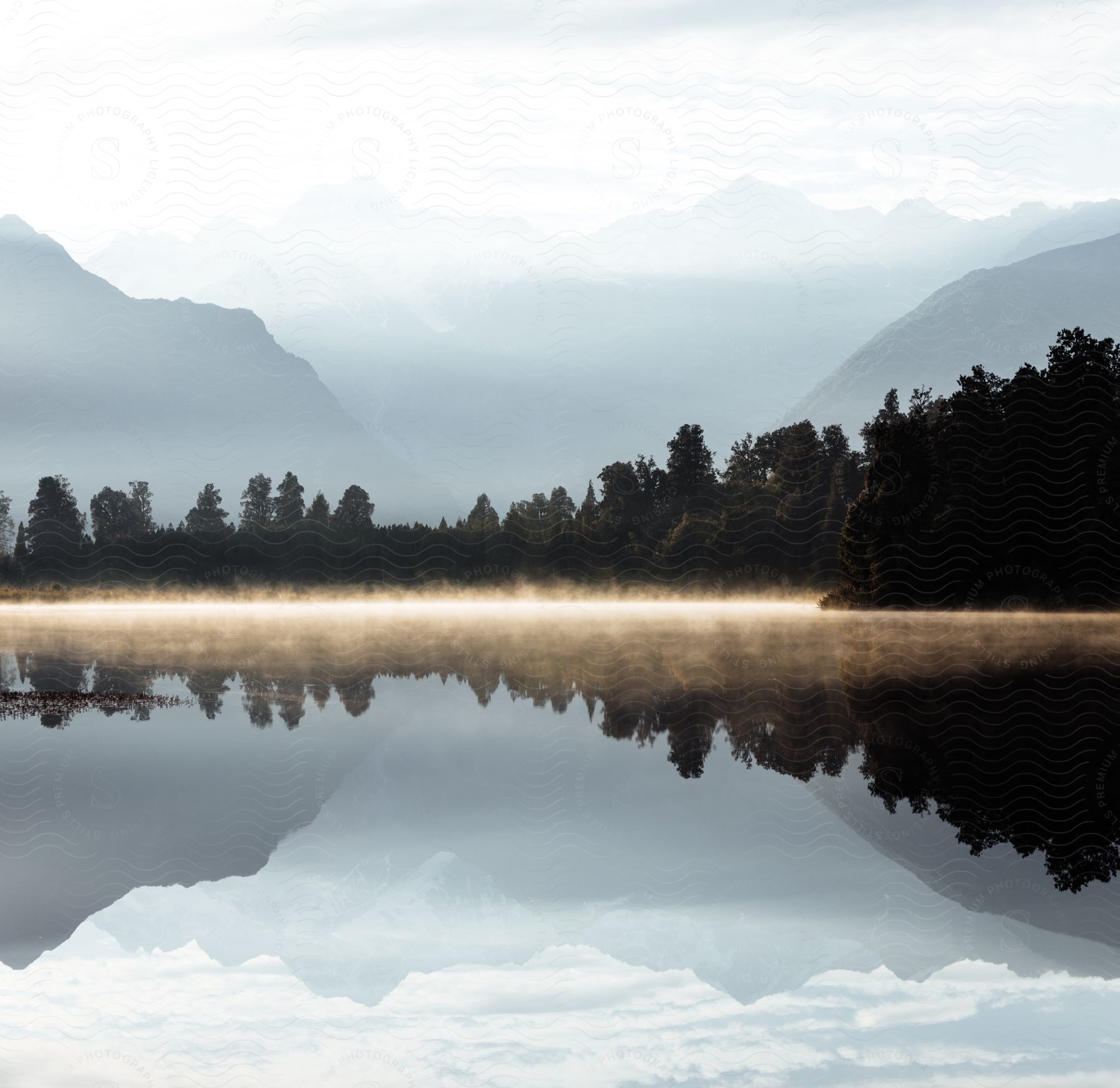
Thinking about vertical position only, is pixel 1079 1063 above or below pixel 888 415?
below

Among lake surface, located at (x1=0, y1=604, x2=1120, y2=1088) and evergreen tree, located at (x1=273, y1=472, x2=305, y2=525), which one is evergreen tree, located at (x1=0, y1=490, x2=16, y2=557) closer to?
evergreen tree, located at (x1=273, y1=472, x2=305, y2=525)

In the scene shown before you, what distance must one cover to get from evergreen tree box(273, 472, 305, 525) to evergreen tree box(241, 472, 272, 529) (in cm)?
60

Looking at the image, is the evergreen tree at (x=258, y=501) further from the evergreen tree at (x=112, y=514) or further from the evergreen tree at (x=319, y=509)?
the evergreen tree at (x=112, y=514)

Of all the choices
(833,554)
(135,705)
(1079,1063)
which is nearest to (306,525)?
(833,554)

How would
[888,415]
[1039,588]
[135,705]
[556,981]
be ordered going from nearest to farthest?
[556,981]
[135,705]
[1039,588]
[888,415]

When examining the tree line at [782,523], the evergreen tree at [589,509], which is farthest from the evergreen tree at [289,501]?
the evergreen tree at [589,509]

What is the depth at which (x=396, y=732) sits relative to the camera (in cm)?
2258

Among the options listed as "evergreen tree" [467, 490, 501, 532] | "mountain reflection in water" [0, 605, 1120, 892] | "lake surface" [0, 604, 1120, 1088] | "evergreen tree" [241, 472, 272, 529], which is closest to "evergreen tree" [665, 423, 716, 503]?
"evergreen tree" [467, 490, 501, 532]

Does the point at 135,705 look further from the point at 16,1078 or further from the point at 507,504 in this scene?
the point at 507,504

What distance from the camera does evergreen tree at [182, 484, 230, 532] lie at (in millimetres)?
93062

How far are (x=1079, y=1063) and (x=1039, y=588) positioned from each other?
4467cm

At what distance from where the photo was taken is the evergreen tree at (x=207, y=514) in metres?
93.1

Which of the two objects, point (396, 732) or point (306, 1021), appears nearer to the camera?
point (306, 1021)

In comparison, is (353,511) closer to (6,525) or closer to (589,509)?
(589,509)
